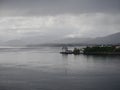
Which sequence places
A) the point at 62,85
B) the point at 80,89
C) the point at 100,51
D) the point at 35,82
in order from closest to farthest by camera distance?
the point at 80,89
the point at 62,85
the point at 35,82
the point at 100,51

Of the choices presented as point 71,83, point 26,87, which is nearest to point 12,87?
point 26,87

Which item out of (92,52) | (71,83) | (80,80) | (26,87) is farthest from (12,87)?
(92,52)

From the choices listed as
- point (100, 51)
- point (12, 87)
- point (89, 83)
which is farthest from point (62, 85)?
point (100, 51)

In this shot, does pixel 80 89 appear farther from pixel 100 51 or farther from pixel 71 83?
pixel 100 51

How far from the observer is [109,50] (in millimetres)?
26297

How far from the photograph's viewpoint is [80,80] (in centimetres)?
917

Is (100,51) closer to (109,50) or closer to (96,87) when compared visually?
(109,50)

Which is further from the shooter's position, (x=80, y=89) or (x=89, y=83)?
(x=89, y=83)

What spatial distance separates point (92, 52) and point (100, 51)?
2.79 ft

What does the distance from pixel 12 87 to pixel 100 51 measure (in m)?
19.2

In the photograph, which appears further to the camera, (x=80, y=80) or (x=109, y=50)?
(x=109, y=50)

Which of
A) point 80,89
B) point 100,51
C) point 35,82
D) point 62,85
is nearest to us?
point 80,89

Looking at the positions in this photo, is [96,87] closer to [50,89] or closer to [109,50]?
[50,89]

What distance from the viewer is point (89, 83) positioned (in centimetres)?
857
